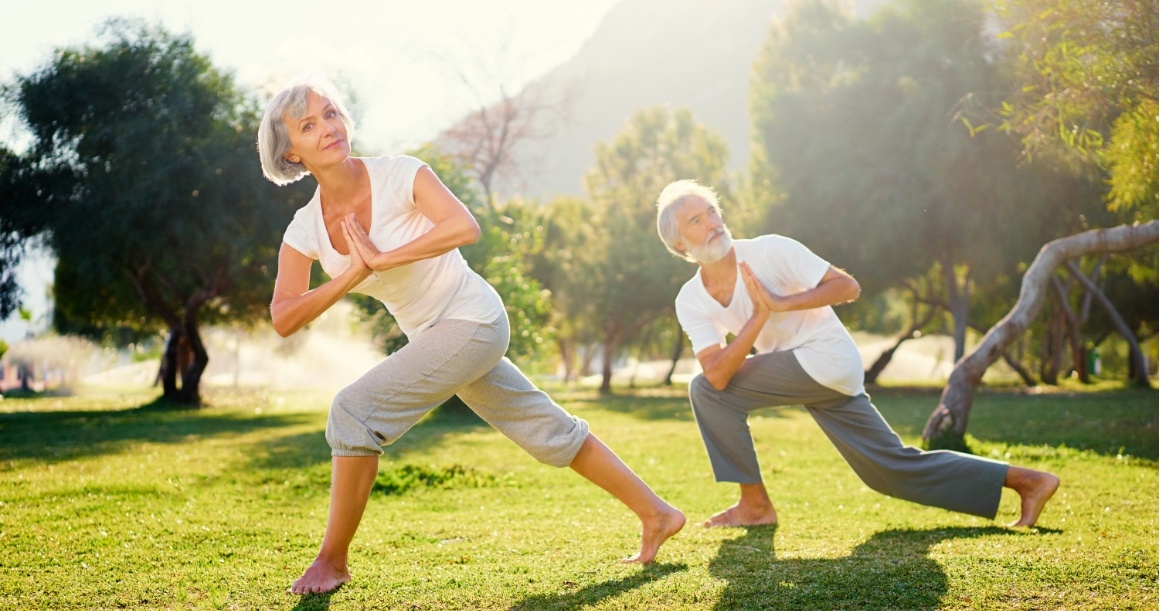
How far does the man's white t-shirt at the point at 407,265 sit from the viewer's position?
11.8ft

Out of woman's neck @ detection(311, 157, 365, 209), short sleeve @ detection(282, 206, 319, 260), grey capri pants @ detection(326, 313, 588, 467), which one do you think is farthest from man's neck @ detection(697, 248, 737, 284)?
short sleeve @ detection(282, 206, 319, 260)

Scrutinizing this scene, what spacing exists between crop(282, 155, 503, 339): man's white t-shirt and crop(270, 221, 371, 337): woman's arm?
65 millimetres

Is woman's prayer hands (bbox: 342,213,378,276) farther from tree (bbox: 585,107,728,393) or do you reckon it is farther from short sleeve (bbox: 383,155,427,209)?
tree (bbox: 585,107,728,393)

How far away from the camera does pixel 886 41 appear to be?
73.2 ft

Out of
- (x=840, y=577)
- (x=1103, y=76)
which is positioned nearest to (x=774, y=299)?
(x=840, y=577)

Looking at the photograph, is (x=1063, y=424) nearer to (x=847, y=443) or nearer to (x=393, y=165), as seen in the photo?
(x=847, y=443)

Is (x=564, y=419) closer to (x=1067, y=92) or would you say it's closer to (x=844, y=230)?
(x=1067, y=92)

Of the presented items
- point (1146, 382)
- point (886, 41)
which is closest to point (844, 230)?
point (886, 41)

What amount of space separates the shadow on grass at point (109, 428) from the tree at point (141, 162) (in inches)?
103

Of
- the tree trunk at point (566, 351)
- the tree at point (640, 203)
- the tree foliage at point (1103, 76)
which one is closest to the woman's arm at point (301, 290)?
the tree foliage at point (1103, 76)

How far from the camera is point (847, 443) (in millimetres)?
4809

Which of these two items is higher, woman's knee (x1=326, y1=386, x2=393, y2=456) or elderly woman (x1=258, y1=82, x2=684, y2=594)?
elderly woman (x1=258, y1=82, x2=684, y2=594)

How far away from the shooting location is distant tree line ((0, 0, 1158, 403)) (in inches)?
477

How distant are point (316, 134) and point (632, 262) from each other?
90.4ft
